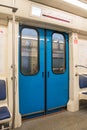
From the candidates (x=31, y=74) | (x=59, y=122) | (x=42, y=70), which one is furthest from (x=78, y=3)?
(x=59, y=122)

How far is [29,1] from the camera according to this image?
9.86 ft

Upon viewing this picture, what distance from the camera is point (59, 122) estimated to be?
10.6ft

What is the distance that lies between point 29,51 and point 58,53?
857 mm

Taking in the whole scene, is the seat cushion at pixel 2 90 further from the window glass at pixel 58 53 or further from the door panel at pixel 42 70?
the window glass at pixel 58 53

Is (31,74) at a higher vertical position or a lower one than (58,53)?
lower

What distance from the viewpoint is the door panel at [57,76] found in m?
3.71

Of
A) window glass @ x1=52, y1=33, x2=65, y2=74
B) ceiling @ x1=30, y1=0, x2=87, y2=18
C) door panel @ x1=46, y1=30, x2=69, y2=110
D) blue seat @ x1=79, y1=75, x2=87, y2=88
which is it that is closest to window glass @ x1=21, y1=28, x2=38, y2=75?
door panel @ x1=46, y1=30, x2=69, y2=110

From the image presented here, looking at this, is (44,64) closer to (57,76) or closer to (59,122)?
(57,76)

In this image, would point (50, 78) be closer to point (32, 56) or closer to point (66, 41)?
point (32, 56)

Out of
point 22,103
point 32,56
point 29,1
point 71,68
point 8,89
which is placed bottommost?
point 22,103

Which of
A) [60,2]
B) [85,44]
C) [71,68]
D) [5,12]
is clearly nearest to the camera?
[5,12]

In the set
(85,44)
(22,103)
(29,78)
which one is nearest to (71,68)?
(85,44)

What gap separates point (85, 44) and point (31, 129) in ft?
9.36

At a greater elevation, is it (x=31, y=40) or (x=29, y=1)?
(x=29, y=1)
